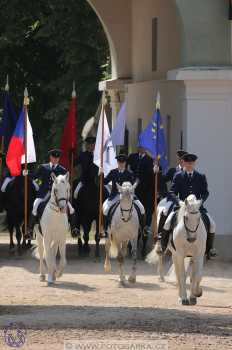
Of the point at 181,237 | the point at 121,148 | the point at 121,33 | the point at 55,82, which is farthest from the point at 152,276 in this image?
the point at 55,82

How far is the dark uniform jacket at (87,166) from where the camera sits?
27250mm

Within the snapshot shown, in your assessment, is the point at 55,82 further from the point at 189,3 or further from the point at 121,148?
the point at 189,3

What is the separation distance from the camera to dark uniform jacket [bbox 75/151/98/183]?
89.4ft

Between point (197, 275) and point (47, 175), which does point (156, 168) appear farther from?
point (197, 275)

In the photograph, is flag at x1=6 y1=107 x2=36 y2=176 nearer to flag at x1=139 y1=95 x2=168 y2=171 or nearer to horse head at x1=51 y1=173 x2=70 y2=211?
flag at x1=139 y1=95 x2=168 y2=171

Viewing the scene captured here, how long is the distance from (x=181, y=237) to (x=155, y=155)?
20.1 ft

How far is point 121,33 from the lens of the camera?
3469cm

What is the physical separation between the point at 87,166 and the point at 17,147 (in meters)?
1.66

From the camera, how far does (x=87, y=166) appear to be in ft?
89.5

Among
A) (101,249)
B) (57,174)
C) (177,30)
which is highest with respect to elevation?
(177,30)

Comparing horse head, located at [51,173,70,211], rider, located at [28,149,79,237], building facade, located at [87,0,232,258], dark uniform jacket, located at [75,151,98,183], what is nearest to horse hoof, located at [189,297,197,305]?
horse head, located at [51,173,70,211]

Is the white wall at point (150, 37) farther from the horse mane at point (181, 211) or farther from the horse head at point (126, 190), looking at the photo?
the horse mane at point (181, 211)

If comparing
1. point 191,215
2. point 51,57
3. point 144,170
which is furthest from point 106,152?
point 51,57

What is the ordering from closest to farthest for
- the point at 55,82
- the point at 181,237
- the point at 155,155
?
the point at 181,237 < the point at 155,155 < the point at 55,82
